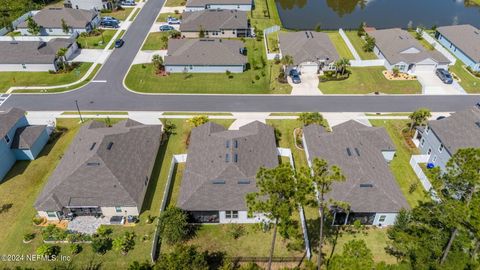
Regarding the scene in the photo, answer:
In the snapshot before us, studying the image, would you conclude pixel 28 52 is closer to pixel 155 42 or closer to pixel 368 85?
pixel 155 42

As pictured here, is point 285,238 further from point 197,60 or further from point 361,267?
point 197,60

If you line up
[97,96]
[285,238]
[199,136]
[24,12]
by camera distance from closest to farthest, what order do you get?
[285,238] → [199,136] → [97,96] → [24,12]

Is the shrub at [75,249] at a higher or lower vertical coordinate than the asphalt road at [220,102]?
lower

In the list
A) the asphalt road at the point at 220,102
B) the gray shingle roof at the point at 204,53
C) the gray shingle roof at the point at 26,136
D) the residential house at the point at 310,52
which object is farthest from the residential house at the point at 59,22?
the residential house at the point at 310,52

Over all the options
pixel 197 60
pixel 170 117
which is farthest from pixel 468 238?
pixel 197 60

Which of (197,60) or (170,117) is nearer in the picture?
(170,117)

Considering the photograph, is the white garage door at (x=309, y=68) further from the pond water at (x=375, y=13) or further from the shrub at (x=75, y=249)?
the shrub at (x=75, y=249)

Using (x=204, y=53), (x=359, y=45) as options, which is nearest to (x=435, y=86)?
(x=359, y=45)
